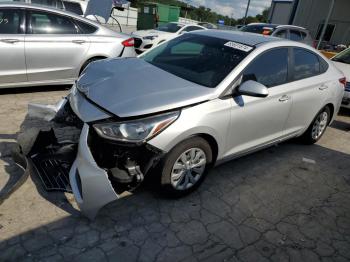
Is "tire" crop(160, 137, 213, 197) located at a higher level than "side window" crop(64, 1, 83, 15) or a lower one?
lower

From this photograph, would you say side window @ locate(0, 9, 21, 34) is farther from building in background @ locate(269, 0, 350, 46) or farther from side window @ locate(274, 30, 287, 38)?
building in background @ locate(269, 0, 350, 46)

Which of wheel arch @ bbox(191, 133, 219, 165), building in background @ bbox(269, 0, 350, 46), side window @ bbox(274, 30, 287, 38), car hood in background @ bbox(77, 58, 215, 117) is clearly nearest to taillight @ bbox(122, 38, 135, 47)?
car hood in background @ bbox(77, 58, 215, 117)

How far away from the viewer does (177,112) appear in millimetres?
3027

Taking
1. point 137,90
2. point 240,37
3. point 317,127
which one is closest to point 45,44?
point 137,90

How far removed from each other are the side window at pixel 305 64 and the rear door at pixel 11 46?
4233mm

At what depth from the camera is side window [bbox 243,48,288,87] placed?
370 centimetres

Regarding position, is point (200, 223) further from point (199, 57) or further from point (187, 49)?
point (187, 49)

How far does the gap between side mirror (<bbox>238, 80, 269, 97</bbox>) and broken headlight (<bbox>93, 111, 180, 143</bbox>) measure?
3.42ft

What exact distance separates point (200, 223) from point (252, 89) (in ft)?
4.75

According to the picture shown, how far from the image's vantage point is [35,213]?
9.75 feet

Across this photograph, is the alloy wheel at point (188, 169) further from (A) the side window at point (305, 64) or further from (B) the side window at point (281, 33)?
(B) the side window at point (281, 33)

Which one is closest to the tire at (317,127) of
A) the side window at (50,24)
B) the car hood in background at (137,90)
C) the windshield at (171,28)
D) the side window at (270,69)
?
the side window at (270,69)

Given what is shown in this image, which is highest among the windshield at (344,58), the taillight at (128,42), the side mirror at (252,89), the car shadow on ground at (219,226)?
the side mirror at (252,89)

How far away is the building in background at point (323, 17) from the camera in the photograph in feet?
76.6
